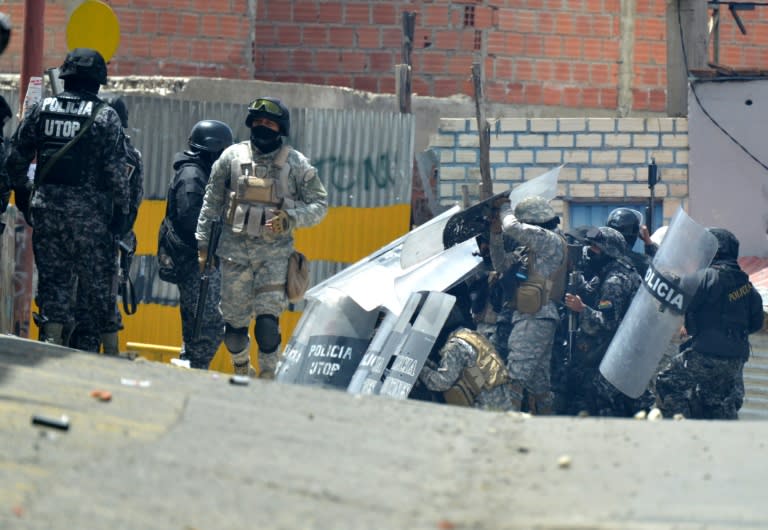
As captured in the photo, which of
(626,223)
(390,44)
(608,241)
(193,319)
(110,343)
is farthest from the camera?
(390,44)

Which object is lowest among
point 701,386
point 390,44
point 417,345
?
point 701,386

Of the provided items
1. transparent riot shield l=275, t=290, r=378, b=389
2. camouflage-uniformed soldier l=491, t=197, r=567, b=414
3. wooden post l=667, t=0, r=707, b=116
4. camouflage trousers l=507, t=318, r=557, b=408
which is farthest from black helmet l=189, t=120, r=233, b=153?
wooden post l=667, t=0, r=707, b=116

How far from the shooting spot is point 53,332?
7016mm

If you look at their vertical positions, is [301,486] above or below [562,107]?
below

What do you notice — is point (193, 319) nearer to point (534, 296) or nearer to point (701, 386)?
point (534, 296)

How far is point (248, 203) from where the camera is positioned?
7.37 m

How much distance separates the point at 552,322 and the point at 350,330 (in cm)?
125

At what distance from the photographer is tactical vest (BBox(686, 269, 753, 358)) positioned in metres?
8.44

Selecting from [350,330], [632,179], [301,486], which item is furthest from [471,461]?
[632,179]

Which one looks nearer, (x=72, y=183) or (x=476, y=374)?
(x=72, y=183)

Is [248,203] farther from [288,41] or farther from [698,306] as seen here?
[288,41]

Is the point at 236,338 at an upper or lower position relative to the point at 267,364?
upper

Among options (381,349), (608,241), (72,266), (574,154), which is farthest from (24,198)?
(574,154)

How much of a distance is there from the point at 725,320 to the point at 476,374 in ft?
5.10
